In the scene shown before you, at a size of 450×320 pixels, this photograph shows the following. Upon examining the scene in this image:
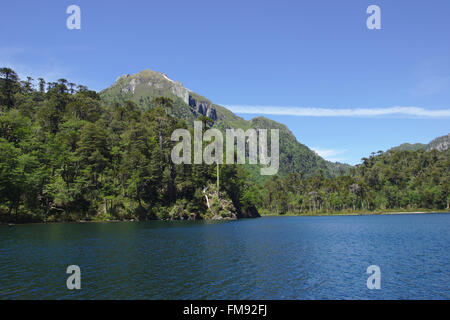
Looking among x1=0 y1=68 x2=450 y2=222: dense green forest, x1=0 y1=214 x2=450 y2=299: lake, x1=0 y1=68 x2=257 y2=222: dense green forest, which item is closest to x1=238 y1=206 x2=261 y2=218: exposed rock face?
x1=0 y1=68 x2=450 y2=222: dense green forest

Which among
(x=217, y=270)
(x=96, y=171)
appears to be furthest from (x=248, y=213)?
(x=217, y=270)

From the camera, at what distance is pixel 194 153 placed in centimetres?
12025

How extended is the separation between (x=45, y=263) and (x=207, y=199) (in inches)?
3537

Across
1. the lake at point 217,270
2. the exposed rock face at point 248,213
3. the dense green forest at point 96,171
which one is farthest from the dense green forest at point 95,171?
the lake at point 217,270

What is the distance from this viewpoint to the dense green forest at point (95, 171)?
79.2m

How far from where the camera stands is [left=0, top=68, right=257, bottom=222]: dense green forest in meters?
79.2

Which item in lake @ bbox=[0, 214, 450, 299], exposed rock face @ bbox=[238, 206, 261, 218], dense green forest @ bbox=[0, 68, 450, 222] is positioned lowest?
exposed rock face @ bbox=[238, 206, 261, 218]

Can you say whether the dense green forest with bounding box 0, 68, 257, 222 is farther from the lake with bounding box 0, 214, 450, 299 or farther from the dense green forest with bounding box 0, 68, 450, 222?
the lake with bounding box 0, 214, 450, 299

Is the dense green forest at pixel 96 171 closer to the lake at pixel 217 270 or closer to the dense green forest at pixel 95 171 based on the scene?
the dense green forest at pixel 95 171

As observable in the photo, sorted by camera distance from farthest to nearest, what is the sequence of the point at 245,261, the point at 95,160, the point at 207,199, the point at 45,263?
the point at 207,199 → the point at 95,160 → the point at 245,261 → the point at 45,263

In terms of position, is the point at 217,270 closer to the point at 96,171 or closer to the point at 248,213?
the point at 96,171
